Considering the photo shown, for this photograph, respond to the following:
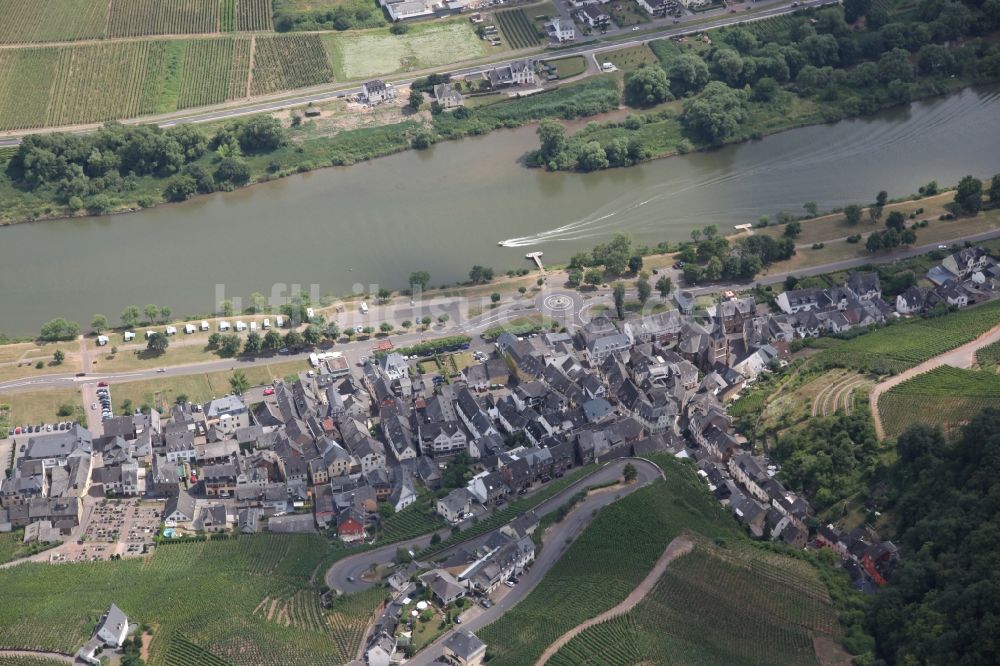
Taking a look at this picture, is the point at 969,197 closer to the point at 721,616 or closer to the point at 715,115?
the point at 715,115

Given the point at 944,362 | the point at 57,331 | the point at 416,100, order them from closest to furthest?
the point at 944,362 < the point at 57,331 < the point at 416,100

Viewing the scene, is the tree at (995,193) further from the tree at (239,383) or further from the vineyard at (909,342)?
the tree at (239,383)

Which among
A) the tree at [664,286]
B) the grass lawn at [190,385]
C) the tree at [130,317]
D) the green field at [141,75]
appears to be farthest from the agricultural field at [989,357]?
the green field at [141,75]

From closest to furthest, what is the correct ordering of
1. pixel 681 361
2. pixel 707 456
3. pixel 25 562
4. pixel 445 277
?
pixel 25 562 < pixel 707 456 < pixel 681 361 < pixel 445 277

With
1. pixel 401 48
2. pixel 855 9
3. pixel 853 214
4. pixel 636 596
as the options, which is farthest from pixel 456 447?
pixel 855 9

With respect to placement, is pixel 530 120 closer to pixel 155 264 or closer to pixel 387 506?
pixel 155 264

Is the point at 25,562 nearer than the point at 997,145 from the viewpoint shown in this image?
Yes

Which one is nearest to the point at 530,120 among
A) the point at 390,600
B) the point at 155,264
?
the point at 155,264
